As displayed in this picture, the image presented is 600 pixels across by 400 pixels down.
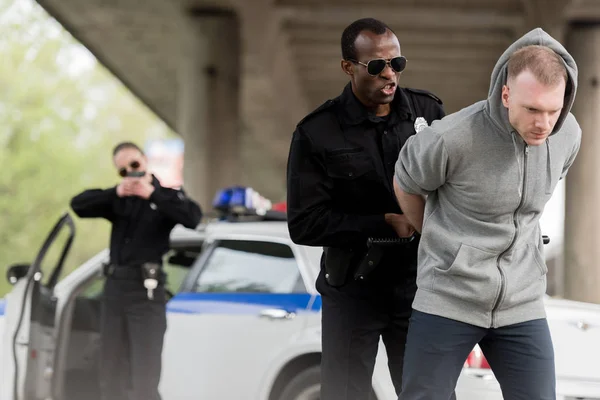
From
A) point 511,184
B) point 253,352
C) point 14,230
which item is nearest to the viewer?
point 511,184

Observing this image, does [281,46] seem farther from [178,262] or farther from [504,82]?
[504,82]

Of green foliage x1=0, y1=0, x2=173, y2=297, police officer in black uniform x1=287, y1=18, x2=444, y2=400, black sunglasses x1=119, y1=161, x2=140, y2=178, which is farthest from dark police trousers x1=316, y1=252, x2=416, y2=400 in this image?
green foliage x1=0, y1=0, x2=173, y2=297

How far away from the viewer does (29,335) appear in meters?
5.75

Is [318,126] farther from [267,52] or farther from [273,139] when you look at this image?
[273,139]

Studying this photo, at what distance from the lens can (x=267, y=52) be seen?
19.3 metres

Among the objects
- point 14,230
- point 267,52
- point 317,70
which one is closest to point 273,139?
point 317,70

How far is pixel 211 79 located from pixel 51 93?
1957cm

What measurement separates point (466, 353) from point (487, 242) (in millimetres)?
355

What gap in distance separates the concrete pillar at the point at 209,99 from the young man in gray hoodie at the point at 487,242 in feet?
49.6

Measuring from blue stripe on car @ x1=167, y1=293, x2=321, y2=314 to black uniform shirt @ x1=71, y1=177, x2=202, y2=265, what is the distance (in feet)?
0.92

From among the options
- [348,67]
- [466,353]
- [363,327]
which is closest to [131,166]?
[348,67]

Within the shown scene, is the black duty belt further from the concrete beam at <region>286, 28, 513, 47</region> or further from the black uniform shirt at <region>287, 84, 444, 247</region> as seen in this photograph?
the concrete beam at <region>286, 28, 513, 47</region>

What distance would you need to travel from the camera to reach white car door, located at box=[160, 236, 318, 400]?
5508 mm

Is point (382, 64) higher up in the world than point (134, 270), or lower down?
higher up
